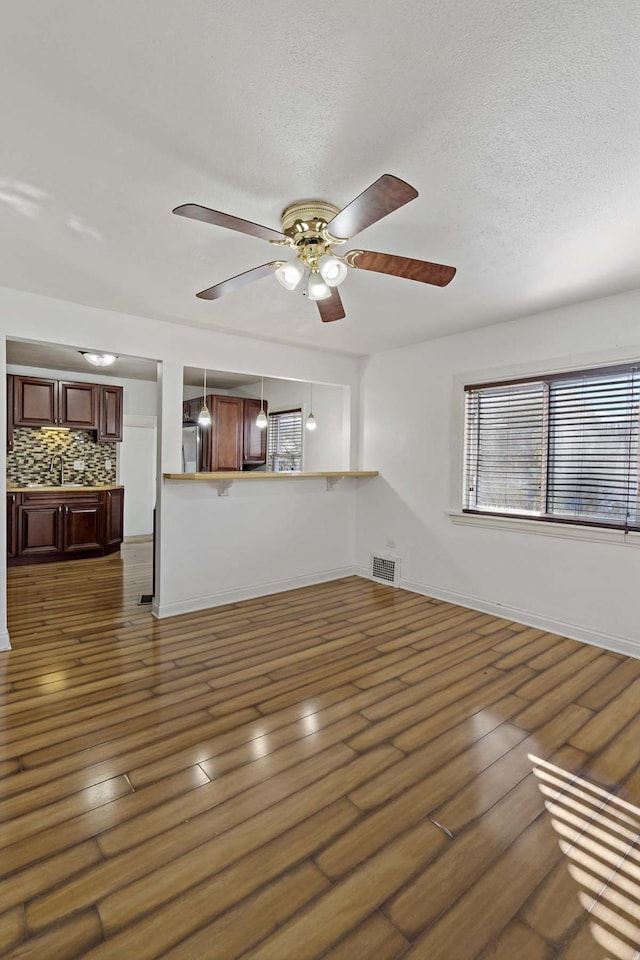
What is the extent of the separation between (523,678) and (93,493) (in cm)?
564

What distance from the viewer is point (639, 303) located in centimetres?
325

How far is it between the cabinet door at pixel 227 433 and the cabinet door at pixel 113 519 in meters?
1.45

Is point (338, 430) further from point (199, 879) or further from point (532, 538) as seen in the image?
point (199, 879)

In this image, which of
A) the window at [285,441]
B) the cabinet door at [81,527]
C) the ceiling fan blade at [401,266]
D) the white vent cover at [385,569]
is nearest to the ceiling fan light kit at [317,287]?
the ceiling fan blade at [401,266]

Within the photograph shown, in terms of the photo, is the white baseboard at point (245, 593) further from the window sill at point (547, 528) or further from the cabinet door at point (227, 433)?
the cabinet door at point (227, 433)

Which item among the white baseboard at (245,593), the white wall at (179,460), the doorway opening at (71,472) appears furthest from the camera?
the doorway opening at (71,472)

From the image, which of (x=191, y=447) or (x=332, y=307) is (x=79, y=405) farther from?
(x=332, y=307)

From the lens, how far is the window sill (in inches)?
133

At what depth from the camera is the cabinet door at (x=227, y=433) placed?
6746 mm

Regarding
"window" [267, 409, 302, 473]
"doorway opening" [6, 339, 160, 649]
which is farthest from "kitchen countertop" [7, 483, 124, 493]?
"window" [267, 409, 302, 473]

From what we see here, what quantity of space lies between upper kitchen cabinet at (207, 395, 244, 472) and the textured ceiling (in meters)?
3.89

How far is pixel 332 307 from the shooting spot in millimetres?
2727

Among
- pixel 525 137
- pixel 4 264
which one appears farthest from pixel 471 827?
pixel 4 264

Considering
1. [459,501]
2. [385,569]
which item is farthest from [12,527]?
[459,501]
